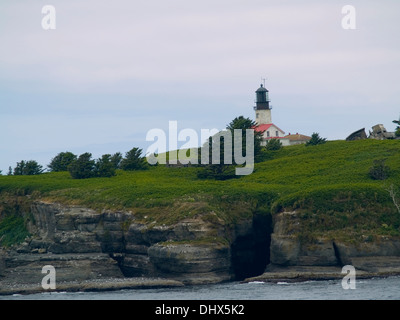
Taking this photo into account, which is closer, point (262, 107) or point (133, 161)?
point (133, 161)

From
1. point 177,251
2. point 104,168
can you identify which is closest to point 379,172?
point 177,251

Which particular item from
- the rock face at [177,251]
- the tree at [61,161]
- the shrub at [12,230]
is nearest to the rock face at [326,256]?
the rock face at [177,251]

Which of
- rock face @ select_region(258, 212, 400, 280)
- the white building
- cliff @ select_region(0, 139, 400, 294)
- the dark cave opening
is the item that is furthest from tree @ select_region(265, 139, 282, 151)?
rock face @ select_region(258, 212, 400, 280)

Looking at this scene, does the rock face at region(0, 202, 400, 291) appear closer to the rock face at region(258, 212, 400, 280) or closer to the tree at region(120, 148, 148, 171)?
the rock face at region(258, 212, 400, 280)

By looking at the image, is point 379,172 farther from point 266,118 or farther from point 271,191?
point 266,118

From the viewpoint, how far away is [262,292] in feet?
295

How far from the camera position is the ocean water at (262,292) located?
8469 cm

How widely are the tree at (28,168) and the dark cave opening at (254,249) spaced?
4853 cm

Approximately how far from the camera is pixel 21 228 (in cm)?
12331

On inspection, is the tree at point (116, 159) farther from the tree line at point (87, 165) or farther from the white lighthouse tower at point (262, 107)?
the white lighthouse tower at point (262, 107)

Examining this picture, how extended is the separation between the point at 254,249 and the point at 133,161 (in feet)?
123

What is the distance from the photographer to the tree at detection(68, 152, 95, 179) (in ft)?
442

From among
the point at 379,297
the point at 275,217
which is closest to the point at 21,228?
the point at 275,217

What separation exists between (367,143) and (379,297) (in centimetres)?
5757
